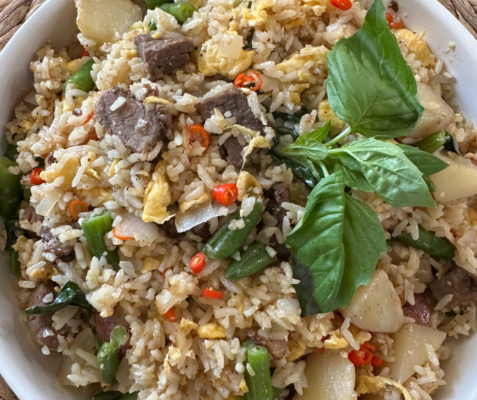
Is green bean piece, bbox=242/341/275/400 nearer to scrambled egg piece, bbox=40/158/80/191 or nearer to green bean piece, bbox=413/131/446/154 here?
scrambled egg piece, bbox=40/158/80/191

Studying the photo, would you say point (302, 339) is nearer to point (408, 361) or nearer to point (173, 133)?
point (408, 361)

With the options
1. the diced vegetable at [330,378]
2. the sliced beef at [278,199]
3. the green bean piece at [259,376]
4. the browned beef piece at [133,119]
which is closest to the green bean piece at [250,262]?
the sliced beef at [278,199]

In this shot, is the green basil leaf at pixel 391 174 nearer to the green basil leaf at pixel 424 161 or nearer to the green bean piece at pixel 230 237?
the green basil leaf at pixel 424 161

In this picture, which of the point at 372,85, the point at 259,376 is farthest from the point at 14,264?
the point at 372,85

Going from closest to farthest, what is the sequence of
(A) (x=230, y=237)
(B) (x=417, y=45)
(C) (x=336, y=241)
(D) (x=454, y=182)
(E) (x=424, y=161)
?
(C) (x=336, y=241), (E) (x=424, y=161), (A) (x=230, y=237), (D) (x=454, y=182), (B) (x=417, y=45)

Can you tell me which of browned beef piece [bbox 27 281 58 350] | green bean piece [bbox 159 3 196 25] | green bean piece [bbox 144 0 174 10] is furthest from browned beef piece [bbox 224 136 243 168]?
browned beef piece [bbox 27 281 58 350]

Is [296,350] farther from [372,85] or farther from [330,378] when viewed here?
[372,85]

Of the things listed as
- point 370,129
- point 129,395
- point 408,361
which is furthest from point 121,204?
point 408,361
